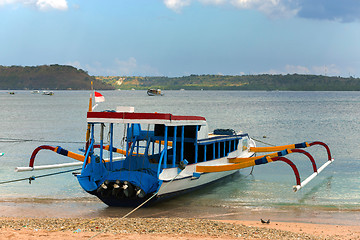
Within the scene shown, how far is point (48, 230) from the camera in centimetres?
1239

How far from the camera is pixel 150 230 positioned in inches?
494

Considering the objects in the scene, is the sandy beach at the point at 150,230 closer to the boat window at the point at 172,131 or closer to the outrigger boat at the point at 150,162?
the outrigger boat at the point at 150,162

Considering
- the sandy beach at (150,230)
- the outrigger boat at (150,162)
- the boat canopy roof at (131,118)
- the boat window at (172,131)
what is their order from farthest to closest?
the boat window at (172,131) → the outrigger boat at (150,162) → the boat canopy roof at (131,118) → the sandy beach at (150,230)

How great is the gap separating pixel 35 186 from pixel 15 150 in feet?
46.4

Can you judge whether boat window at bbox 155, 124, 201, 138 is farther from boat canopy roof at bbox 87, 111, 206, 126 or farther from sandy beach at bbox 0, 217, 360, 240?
sandy beach at bbox 0, 217, 360, 240

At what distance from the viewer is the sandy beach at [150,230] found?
11859 mm

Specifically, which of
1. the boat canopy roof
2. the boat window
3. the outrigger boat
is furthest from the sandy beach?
the boat window

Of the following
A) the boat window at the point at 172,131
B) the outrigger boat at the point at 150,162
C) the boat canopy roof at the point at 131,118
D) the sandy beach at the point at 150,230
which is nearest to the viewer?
the sandy beach at the point at 150,230

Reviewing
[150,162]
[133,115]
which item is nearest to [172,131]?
[150,162]

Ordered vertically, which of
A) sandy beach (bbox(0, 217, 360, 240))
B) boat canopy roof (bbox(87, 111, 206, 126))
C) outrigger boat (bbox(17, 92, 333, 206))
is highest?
boat canopy roof (bbox(87, 111, 206, 126))

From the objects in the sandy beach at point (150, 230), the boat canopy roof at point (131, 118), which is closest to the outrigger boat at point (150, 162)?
the boat canopy roof at point (131, 118)

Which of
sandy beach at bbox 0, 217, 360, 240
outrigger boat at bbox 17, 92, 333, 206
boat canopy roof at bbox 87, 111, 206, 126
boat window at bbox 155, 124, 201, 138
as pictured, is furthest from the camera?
boat window at bbox 155, 124, 201, 138

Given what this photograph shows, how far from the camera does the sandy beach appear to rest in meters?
11.9

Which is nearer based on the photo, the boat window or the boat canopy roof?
the boat canopy roof
